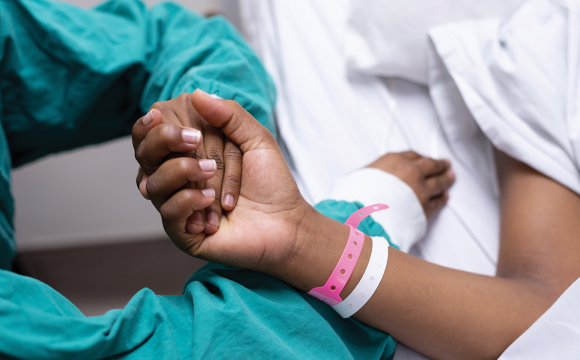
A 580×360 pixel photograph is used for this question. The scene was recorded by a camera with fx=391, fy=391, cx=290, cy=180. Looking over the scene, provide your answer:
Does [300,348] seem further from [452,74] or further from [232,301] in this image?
[452,74]

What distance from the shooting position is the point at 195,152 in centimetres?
43

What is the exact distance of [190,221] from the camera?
415 millimetres

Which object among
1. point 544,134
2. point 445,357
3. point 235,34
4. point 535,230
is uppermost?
point 235,34

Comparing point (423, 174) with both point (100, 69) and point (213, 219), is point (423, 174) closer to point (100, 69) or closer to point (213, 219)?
point (213, 219)

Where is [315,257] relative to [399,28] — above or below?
below

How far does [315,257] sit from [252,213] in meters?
0.09

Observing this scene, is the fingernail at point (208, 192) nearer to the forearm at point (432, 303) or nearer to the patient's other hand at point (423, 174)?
the forearm at point (432, 303)

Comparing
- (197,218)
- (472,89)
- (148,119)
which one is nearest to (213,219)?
(197,218)

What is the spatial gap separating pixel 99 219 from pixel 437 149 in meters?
1.20

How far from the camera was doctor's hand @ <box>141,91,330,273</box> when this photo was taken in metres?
0.42

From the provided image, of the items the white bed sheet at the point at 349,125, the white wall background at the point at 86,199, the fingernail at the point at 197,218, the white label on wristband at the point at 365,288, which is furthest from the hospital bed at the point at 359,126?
the white wall background at the point at 86,199

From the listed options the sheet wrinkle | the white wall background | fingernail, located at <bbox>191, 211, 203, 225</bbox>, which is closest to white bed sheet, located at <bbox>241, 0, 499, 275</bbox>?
the sheet wrinkle

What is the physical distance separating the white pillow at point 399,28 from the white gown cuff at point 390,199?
0.29m

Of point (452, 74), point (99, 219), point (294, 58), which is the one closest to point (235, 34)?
point (294, 58)
